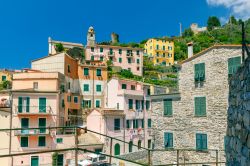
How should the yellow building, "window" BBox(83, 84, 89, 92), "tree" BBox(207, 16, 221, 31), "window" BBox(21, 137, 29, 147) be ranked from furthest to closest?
"tree" BBox(207, 16, 221, 31), the yellow building, "window" BBox(83, 84, 89, 92), "window" BBox(21, 137, 29, 147)

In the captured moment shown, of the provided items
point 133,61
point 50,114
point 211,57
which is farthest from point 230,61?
point 133,61

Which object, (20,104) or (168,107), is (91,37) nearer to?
(20,104)

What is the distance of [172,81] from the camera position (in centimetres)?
5566

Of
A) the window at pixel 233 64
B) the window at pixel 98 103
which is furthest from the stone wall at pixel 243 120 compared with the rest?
the window at pixel 98 103

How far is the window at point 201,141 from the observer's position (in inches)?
800

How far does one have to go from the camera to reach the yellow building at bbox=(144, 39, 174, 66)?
7994cm

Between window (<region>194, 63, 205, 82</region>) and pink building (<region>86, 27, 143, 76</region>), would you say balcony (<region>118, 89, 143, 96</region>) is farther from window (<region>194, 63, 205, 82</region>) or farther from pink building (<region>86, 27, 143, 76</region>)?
pink building (<region>86, 27, 143, 76</region>)

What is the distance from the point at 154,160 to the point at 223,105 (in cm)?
787

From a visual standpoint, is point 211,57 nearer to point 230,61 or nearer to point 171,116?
point 230,61

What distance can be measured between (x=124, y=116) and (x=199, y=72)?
1796 centimetres

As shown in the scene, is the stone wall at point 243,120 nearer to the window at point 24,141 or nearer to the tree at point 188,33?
the window at point 24,141

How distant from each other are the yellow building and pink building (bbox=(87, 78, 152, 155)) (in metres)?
39.2

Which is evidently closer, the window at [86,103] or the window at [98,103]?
the window at [86,103]

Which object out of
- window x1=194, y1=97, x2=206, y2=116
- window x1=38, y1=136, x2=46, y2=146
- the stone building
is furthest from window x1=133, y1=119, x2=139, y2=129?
window x1=194, y1=97, x2=206, y2=116
